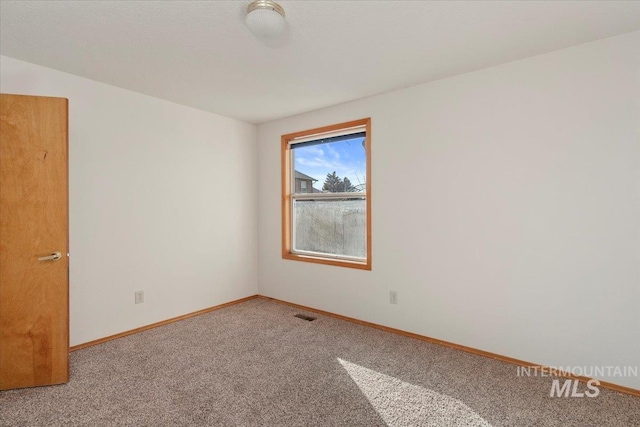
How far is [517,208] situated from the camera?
8.39ft

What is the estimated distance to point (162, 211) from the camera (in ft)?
11.5

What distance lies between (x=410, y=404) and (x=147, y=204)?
3091 mm

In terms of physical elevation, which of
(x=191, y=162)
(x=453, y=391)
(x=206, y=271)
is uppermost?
(x=191, y=162)

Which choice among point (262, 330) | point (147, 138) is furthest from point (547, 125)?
point (147, 138)

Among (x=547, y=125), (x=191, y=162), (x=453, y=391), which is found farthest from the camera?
(x=191, y=162)

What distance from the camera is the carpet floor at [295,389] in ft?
6.23

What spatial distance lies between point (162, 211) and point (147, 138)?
0.80 meters

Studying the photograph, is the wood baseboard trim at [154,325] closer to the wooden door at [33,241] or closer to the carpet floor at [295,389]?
the carpet floor at [295,389]

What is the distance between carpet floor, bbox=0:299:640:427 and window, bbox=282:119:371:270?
1.14 metres

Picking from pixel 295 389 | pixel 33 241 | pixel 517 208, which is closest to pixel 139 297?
pixel 33 241

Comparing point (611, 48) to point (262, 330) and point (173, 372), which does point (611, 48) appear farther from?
point (173, 372)

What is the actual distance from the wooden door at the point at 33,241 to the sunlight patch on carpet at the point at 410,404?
224 cm

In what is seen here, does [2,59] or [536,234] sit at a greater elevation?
[2,59]

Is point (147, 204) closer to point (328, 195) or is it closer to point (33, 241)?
point (33, 241)
